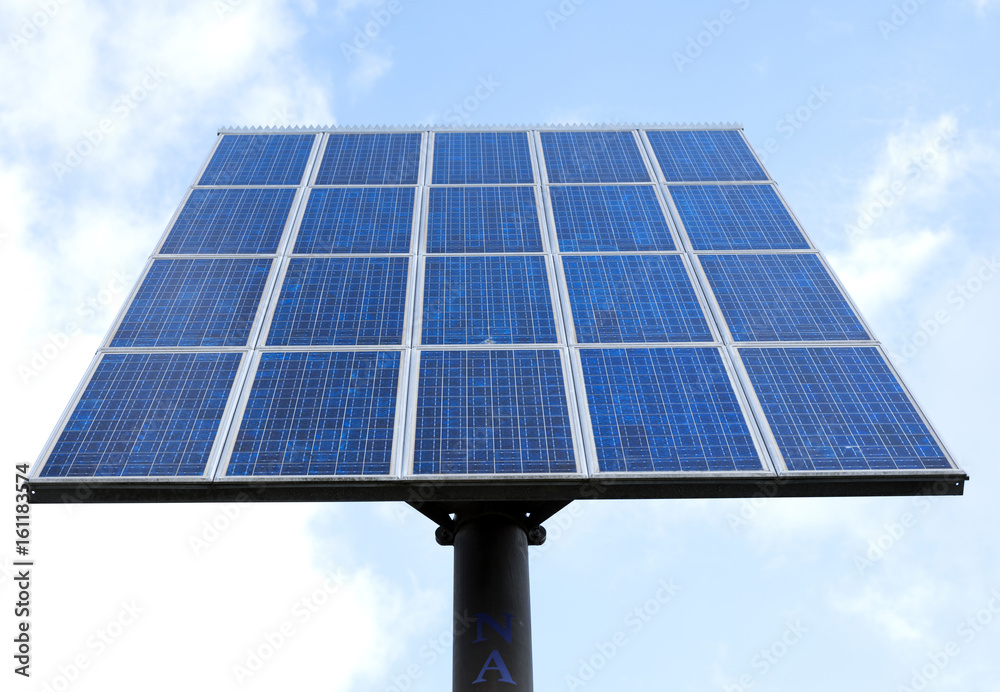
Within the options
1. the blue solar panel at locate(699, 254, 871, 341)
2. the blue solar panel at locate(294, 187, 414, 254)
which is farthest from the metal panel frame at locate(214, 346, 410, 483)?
the blue solar panel at locate(699, 254, 871, 341)

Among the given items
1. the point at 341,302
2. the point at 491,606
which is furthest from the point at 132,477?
the point at 491,606

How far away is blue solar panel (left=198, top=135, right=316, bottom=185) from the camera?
65.2 feet

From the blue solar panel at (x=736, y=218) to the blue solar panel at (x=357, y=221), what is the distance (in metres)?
5.59

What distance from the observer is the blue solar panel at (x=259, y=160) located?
19.9m

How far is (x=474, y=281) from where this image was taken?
16.1m

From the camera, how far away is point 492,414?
42.8ft

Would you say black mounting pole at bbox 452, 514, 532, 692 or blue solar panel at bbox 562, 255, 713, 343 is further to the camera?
blue solar panel at bbox 562, 255, 713, 343

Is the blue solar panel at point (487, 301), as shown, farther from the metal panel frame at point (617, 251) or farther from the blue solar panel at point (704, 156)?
the blue solar panel at point (704, 156)

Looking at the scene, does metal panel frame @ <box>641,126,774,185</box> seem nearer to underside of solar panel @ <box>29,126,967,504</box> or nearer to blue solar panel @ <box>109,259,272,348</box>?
underside of solar panel @ <box>29,126,967,504</box>

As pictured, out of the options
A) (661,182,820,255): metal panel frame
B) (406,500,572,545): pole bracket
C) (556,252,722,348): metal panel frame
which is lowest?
(406,500,572,545): pole bracket

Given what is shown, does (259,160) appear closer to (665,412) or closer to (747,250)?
(747,250)

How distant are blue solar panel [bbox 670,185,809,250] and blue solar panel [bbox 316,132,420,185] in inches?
236

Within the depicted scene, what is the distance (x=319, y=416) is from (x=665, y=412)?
196 inches

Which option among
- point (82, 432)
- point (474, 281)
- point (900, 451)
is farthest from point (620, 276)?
point (82, 432)
